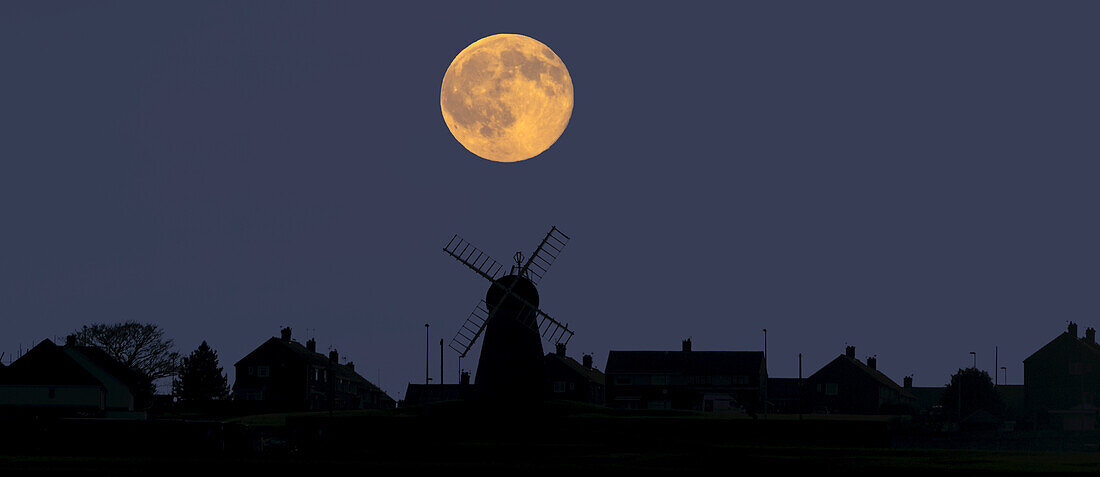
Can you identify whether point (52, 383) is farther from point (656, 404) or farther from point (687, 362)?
point (687, 362)

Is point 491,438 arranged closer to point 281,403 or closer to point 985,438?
point 985,438

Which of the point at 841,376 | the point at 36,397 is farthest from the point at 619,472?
the point at 841,376

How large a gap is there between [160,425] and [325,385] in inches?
2452

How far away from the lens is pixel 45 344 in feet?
337

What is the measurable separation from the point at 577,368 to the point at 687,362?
11261 mm

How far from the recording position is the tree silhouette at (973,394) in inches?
5271

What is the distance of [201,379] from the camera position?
5084 inches

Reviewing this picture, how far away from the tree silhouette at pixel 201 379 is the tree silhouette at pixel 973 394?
74.5 metres

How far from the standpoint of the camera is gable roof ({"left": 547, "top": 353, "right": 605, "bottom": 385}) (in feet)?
428

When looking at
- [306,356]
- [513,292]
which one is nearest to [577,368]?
[306,356]

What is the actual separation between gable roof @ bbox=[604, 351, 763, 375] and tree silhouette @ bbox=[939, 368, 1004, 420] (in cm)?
2115

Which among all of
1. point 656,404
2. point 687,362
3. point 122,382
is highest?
point 687,362


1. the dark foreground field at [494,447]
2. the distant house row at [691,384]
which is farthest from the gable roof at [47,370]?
the dark foreground field at [494,447]

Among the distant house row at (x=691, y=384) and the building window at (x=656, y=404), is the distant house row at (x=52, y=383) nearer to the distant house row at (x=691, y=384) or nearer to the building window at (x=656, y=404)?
the distant house row at (x=691, y=384)
